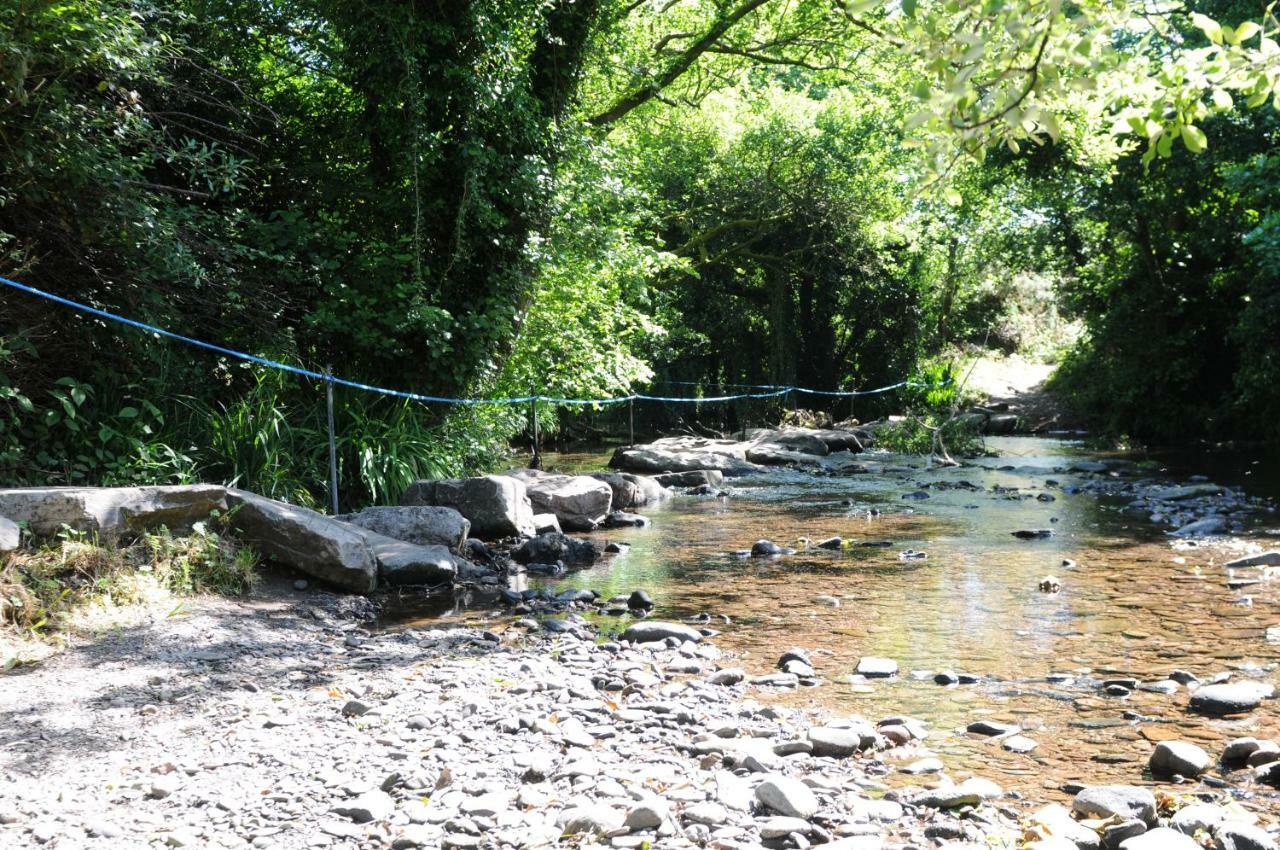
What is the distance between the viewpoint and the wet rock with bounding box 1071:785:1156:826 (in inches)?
125

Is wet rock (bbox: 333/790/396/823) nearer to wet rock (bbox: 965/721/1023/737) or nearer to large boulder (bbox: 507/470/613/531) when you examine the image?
wet rock (bbox: 965/721/1023/737)

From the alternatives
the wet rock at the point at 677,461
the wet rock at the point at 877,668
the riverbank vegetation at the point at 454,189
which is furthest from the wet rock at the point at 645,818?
the wet rock at the point at 677,461

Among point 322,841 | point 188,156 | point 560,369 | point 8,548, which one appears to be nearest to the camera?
point 322,841

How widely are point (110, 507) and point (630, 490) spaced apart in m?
6.67

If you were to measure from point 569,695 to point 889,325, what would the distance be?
19855 mm

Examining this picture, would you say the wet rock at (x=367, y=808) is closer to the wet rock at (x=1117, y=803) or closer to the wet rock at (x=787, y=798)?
the wet rock at (x=787, y=798)

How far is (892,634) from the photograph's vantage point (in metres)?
5.65

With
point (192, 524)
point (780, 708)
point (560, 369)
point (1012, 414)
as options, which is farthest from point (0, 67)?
point (1012, 414)

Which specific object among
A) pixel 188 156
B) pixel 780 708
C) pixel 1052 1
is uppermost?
pixel 188 156

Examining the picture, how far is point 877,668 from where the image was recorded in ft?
16.0

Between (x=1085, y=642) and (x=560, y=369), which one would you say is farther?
(x=560, y=369)

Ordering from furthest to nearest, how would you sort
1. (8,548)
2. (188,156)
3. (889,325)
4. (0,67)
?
(889,325)
(188,156)
(0,67)
(8,548)

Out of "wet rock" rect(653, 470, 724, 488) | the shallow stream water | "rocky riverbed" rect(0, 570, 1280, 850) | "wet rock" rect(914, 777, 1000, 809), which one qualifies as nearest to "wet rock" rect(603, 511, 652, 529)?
the shallow stream water

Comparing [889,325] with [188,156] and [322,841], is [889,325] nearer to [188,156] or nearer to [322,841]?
[188,156]
